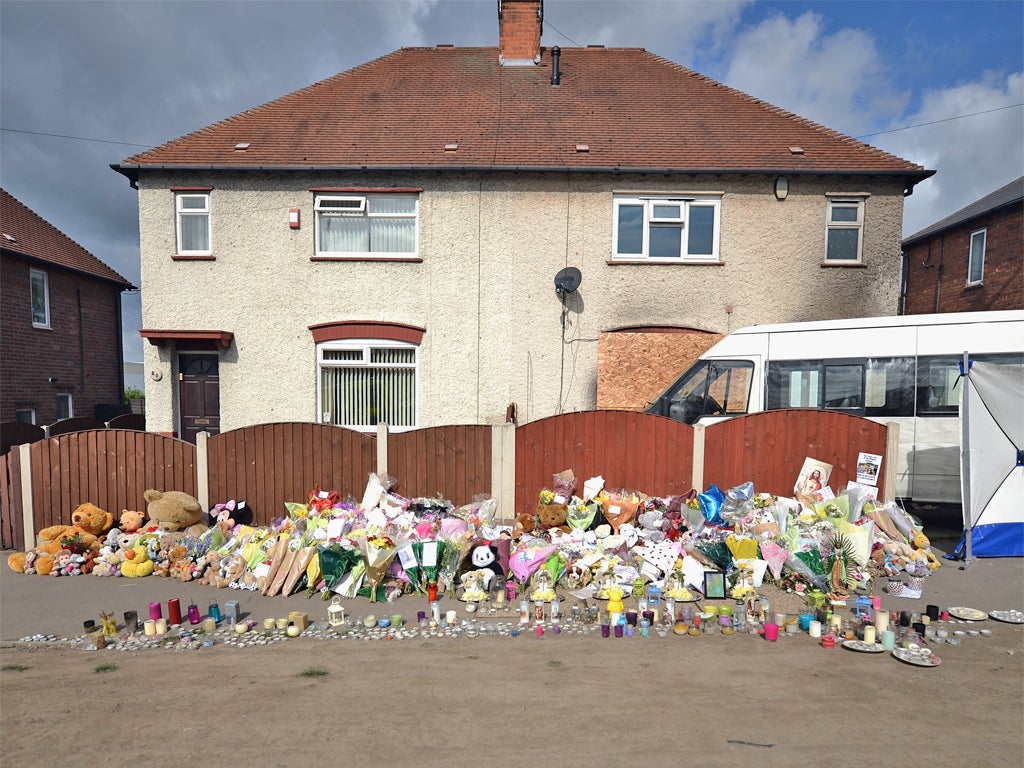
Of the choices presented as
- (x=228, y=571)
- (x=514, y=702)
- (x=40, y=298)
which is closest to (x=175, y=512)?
(x=228, y=571)

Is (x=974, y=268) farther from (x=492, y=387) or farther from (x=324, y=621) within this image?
(x=324, y=621)

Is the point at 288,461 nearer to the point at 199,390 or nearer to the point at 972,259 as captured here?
the point at 199,390

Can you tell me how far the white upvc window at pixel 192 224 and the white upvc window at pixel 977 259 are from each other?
64.6 feet

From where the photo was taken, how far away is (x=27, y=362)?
1230 centimetres

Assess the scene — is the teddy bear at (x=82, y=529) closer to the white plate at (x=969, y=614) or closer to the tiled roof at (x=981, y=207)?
the white plate at (x=969, y=614)

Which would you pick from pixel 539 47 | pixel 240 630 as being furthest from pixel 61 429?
pixel 539 47

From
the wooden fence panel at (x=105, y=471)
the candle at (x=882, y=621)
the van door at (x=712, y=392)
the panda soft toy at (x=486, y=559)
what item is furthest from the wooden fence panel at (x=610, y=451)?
the wooden fence panel at (x=105, y=471)

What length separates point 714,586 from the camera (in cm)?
484

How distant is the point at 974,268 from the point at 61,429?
74.6 ft

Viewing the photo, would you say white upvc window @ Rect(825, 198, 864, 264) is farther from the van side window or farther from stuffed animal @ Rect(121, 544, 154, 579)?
stuffed animal @ Rect(121, 544, 154, 579)

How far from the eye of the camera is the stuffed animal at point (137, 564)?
17.9ft

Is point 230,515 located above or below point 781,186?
below

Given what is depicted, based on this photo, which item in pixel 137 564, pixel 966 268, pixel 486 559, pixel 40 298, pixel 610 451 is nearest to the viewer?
pixel 486 559

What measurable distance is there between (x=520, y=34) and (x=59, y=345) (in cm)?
1426
